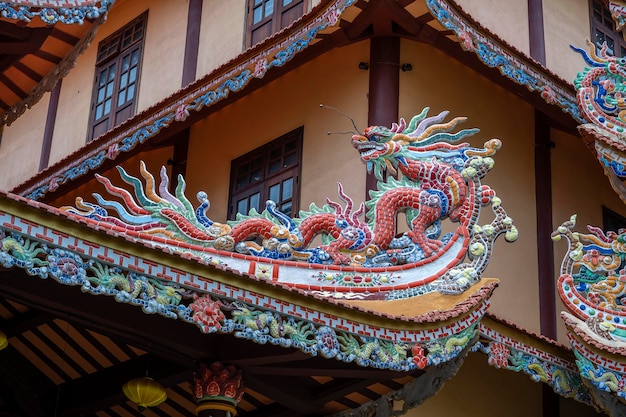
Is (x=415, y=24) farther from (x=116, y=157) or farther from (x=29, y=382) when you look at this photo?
(x=29, y=382)

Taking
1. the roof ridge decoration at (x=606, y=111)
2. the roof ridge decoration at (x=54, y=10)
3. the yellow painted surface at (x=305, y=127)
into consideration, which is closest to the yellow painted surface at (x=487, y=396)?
the yellow painted surface at (x=305, y=127)

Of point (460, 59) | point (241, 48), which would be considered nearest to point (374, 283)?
point (460, 59)

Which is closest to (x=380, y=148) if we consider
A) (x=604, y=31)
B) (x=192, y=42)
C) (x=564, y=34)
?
(x=564, y=34)

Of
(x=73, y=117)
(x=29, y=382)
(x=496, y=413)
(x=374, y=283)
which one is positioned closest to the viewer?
(x=374, y=283)

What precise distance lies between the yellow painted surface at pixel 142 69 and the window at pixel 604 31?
194 inches

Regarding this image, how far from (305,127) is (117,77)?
395 centimetres

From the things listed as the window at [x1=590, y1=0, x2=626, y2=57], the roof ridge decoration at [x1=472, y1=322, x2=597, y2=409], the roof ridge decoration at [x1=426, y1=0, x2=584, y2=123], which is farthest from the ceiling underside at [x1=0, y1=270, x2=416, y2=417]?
the window at [x1=590, y1=0, x2=626, y2=57]

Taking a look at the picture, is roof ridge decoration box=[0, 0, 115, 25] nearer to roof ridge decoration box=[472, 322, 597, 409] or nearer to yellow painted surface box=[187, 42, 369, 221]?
yellow painted surface box=[187, 42, 369, 221]

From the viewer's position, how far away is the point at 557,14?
15.9m

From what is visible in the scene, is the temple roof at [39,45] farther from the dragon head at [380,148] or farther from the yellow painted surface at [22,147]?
the yellow painted surface at [22,147]

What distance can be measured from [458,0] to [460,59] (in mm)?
750

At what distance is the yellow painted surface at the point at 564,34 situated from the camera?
15.6m

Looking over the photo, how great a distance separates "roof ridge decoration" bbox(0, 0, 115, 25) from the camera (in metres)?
11.2

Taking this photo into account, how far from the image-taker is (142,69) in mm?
16844
